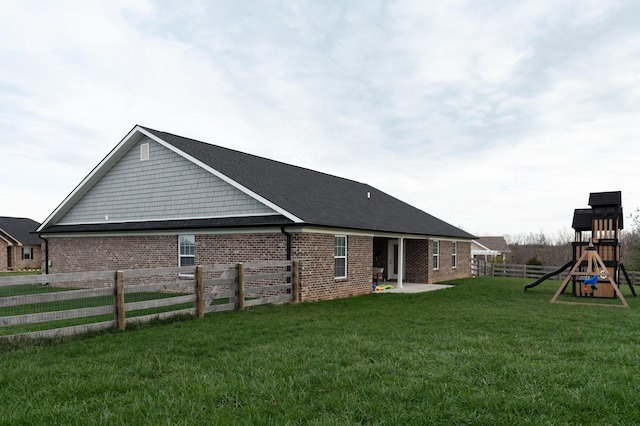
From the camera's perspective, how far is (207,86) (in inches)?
655

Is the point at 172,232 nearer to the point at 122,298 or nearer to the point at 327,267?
the point at 327,267

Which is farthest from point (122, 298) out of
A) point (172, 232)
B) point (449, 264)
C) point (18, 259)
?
point (18, 259)

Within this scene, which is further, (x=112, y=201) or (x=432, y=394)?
(x=112, y=201)

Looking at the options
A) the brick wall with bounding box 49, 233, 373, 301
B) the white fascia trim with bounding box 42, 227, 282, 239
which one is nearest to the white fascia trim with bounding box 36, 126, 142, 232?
the white fascia trim with bounding box 42, 227, 282, 239

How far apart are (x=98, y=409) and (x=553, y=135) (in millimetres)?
18367

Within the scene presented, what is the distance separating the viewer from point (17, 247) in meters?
38.6

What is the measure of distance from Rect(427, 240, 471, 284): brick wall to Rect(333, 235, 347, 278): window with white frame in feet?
24.7

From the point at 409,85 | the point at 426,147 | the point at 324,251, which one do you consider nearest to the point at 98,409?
the point at 324,251

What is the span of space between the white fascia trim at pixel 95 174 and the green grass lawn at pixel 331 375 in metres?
10.4

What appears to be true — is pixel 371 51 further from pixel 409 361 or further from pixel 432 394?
pixel 432 394

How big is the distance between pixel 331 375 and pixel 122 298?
5258mm

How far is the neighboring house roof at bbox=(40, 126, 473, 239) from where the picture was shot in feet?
47.3

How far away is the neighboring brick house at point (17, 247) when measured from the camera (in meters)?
37.5

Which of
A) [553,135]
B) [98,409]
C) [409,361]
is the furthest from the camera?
[553,135]
